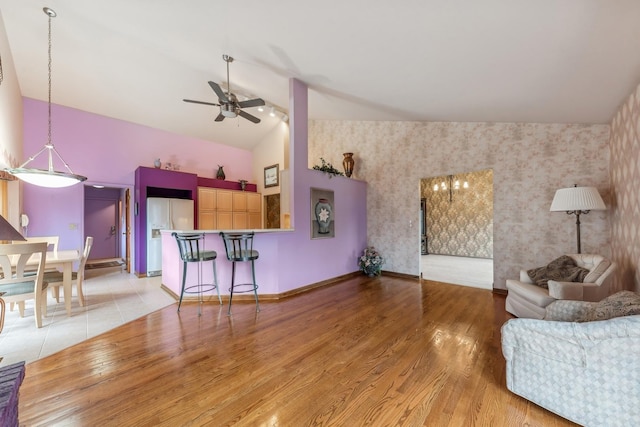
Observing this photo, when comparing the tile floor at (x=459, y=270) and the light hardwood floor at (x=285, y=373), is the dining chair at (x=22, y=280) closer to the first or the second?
the light hardwood floor at (x=285, y=373)

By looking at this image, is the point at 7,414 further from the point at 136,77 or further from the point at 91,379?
the point at 136,77

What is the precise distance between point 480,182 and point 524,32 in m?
6.16

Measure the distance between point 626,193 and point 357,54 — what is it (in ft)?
10.9

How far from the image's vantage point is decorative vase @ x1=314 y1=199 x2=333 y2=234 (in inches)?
181

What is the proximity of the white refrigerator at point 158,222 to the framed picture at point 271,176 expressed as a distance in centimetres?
235

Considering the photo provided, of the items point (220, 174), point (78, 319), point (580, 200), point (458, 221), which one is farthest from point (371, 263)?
point (220, 174)

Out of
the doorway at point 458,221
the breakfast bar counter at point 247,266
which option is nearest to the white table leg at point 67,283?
the breakfast bar counter at point 247,266

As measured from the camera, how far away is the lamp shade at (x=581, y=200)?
116 inches

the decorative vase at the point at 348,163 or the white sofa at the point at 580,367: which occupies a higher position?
the decorative vase at the point at 348,163

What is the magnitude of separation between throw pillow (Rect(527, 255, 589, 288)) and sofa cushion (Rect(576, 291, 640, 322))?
4.48ft

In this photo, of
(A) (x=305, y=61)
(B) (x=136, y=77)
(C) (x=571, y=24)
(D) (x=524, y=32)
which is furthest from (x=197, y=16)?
(C) (x=571, y=24)

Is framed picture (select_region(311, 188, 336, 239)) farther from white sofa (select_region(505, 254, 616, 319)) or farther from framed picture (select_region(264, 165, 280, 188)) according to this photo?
white sofa (select_region(505, 254, 616, 319))

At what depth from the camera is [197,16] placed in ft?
9.13

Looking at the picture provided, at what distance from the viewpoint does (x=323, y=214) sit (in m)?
4.70
